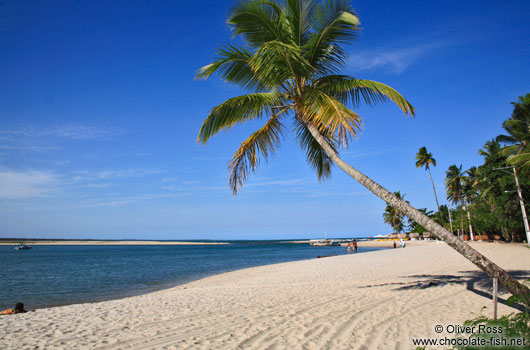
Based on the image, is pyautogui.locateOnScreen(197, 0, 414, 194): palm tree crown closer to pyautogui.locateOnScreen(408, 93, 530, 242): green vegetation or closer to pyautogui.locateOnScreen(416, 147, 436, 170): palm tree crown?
pyautogui.locateOnScreen(408, 93, 530, 242): green vegetation

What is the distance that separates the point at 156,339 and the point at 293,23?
7.16 metres

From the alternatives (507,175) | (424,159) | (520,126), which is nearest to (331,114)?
(520,126)

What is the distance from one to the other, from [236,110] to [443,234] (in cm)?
522

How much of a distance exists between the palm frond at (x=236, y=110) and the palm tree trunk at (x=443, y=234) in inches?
50.8

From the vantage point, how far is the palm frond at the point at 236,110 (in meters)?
7.45

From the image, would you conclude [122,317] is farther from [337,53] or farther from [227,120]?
[337,53]

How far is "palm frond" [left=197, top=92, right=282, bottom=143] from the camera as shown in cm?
745

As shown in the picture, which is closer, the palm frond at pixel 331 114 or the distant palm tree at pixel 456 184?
the palm frond at pixel 331 114

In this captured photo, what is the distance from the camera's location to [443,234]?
Result: 17.5ft

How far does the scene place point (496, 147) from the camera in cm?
3572

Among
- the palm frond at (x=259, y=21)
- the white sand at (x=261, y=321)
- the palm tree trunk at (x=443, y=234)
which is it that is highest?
the palm frond at (x=259, y=21)

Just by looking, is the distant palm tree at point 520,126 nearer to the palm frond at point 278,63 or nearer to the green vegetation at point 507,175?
the green vegetation at point 507,175

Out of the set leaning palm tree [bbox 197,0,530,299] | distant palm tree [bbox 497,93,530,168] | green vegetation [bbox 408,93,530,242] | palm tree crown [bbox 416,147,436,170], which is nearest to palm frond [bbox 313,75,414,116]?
leaning palm tree [bbox 197,0,530,299]

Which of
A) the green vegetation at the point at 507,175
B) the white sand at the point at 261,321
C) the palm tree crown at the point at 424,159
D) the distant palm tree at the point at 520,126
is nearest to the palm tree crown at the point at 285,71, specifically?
the white sand at the point at 261,321
